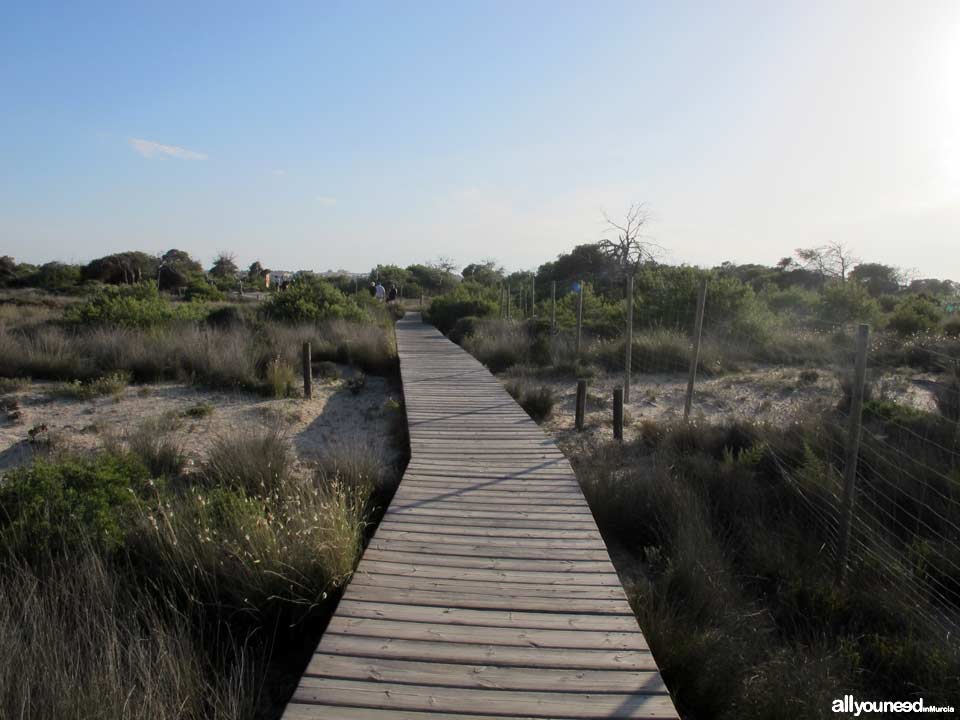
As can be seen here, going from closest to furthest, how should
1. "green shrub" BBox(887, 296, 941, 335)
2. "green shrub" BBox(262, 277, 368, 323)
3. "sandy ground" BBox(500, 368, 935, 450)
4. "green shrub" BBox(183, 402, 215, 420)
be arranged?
1. "sandy ground" BBox(500, 368, 935, 450)
2. "green shrub" BBox(183, 402, 215, 420)
3. "green shrub" BBox(887, 296, 941, 335)
4. "green shrub" BBox(262, 277, 368, 323)

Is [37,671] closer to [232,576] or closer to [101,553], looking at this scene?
[232,576]

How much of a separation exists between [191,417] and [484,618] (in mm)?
7330

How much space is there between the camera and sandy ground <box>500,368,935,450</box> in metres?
9.05

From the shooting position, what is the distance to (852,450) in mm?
4441

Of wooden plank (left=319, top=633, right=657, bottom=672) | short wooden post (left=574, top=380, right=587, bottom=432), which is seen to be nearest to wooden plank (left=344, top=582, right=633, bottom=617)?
wooden plank (left=319, top=633, right=657, bottom=672)

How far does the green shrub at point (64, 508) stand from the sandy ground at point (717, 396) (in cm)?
515

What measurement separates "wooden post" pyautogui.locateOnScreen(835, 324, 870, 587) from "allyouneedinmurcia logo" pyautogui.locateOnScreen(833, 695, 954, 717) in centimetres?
113

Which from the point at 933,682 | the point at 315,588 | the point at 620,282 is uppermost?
the point at 620,282

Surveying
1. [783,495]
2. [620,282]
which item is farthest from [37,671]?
[620,282]

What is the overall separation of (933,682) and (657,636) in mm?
1386

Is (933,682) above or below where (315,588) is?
below

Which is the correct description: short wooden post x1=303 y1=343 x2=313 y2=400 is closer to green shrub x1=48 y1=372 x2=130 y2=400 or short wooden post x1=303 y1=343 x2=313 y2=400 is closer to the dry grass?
green shrub x1=48 y1=372 x2=130 y2=400

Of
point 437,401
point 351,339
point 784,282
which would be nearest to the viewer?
point 437,401

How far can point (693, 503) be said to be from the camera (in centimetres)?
541
